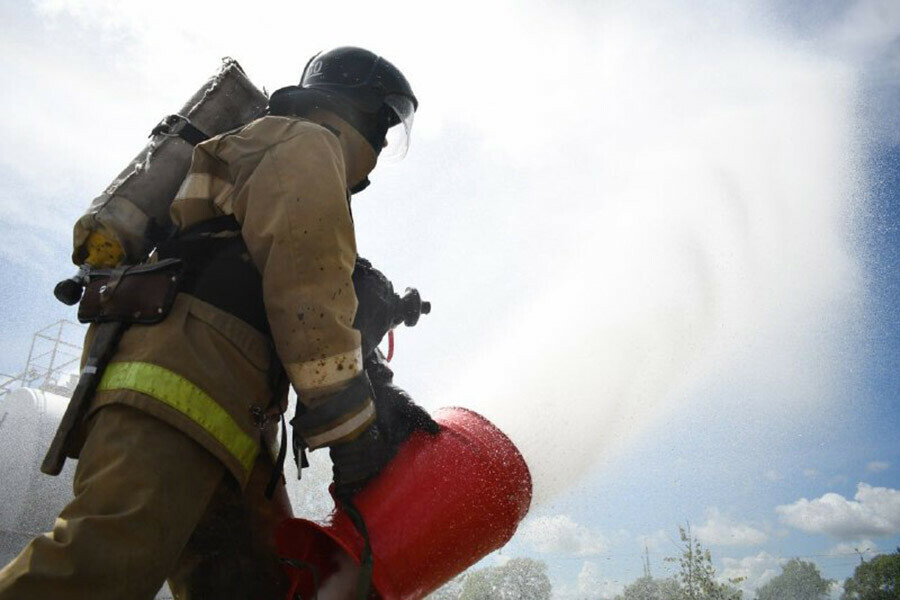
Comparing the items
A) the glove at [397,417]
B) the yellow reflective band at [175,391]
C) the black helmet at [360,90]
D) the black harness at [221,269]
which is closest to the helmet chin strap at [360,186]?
the black helmet at [360,90]

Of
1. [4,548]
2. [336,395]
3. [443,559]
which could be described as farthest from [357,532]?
[4,548]

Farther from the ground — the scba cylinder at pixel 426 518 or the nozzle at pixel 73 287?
the nozzle at pixel 73 287

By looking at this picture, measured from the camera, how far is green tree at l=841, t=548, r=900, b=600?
4269 centimetres

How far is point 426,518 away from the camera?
1.93 m

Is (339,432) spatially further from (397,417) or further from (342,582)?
(342,582)

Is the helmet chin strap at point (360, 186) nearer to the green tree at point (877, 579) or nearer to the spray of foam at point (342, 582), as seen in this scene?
the spray of foam at point (342, 582)

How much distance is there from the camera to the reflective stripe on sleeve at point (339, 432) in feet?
5.96

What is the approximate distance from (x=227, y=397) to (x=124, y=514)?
1.38 feet

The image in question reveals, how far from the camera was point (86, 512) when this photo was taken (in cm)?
148

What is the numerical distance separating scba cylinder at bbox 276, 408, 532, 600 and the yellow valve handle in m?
1.10

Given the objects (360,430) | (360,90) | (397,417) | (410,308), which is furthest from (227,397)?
(360,90)

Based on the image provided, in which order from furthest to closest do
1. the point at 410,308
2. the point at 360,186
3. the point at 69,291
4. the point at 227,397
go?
the point at 360,186
the point at 410,308
the point at 69,291
the point at 227,397

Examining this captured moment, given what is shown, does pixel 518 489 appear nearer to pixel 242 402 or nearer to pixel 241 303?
pixel 242 402

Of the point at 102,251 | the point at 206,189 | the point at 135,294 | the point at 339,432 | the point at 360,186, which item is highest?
the point at 360,186
